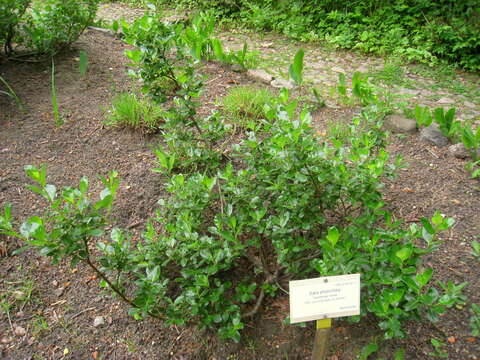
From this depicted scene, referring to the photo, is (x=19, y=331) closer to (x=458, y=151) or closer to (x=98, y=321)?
(x=98, y=321)

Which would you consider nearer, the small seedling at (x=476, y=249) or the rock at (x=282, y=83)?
the small seedling at (x=476, y=249)

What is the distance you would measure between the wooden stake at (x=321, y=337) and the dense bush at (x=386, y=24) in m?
3.92

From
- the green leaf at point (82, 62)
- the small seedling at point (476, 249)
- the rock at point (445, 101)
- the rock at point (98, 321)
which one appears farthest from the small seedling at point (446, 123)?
the green leaf at point (82, 62)

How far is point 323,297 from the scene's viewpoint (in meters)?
1.41

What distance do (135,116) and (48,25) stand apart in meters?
1.42

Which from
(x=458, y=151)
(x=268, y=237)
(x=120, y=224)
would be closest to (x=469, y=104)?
(x=458, y=151)

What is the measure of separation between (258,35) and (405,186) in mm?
3562

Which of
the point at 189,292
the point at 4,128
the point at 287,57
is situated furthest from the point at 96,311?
the point at 287,57

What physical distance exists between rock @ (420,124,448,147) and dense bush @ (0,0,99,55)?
312cm

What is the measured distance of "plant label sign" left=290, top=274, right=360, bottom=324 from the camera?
1.39 meters

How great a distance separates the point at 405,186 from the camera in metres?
2.61

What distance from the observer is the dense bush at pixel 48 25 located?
3574 mm

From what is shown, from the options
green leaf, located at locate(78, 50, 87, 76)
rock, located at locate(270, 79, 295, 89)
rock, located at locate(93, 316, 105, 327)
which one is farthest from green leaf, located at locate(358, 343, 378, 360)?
green leaf, located at locate(78, 50, 87, 76)

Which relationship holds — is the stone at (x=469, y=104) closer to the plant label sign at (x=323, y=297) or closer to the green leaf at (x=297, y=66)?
the green leaf at (x=297, y=66)
